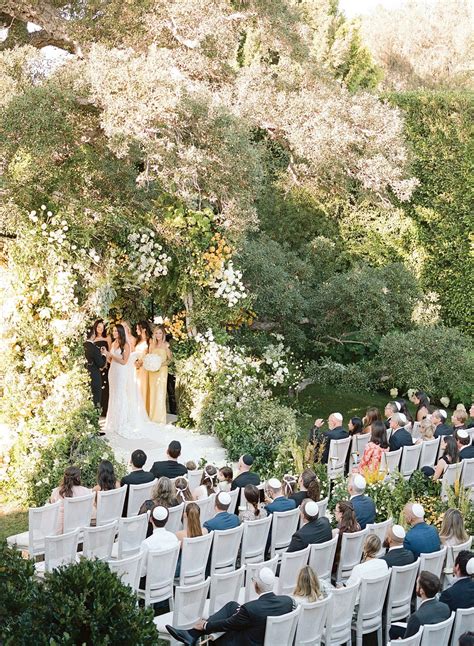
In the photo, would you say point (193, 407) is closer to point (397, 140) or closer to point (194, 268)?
point (194, 268)

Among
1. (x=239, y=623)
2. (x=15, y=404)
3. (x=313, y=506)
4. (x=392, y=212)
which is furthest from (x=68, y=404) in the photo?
(x=392, y=212)

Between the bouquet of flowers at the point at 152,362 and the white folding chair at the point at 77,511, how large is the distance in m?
5.37

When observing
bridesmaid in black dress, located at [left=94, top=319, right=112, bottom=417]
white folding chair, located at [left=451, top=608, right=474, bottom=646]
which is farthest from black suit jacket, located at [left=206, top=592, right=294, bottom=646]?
bridesmaid in black dress, located at [left=94, top=319, right=112, bottom=417]

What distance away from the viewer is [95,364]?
47.6 feet

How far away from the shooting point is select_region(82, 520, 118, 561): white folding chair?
28.3ft

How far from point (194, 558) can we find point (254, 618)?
1723 mm

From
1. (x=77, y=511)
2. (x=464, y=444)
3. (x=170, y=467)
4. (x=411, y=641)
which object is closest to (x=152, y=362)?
(x=170, y=467)

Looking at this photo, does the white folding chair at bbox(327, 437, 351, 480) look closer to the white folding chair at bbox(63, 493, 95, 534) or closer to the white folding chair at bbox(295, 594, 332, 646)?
the white folding chair at bbox(63, 493, 95, 534)

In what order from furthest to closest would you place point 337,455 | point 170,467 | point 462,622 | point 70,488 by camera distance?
point 337,455
point 170,467
point 70,488
point 462,622

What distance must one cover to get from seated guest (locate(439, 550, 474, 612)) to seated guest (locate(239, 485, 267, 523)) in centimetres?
238

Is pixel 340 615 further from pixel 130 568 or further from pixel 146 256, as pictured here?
pixel 146 256

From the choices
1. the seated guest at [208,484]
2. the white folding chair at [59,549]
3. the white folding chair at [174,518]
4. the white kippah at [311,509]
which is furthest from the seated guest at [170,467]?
the white kippah at [311,509]

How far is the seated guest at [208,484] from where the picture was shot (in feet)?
32.2

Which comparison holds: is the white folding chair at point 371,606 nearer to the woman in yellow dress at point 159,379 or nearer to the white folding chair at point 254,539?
the white folding chair at point 254,539
